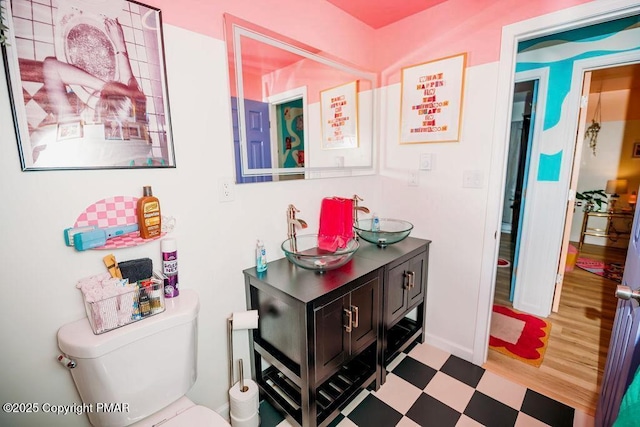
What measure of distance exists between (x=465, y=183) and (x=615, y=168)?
4.28 meters

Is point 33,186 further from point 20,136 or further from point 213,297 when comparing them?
point 213,297

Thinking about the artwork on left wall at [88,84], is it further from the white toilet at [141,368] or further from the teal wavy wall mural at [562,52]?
the teal wavy wall mural at [562,52]

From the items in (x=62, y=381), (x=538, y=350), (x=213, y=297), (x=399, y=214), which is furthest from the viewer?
(x=399, y=214)

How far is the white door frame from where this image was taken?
4.38ft

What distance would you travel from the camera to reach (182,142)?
1.20 metres

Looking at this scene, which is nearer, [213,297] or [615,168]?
[213,297]

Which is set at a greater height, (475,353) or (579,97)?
(579,97)

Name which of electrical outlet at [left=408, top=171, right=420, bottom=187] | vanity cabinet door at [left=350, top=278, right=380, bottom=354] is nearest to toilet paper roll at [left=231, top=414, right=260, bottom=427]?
vanity cabinet door at [left=350, top=278, right=380, bottom=354]

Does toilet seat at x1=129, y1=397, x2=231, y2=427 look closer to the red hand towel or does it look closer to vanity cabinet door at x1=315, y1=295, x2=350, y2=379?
vanity cabinet door at x1=315, y1=295, x2=350, y2=379

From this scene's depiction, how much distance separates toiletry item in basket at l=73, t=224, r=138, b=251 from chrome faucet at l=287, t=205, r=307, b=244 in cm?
77

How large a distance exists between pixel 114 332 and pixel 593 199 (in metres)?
6.02

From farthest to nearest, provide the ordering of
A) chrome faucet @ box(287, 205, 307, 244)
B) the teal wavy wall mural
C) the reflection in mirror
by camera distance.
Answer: the teal wavy wall mural, chrome faucet @ box(287, 205, 307, 244), the reflection in mirror

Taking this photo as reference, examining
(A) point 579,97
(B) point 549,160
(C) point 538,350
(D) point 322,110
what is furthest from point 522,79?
(C) point 538,350

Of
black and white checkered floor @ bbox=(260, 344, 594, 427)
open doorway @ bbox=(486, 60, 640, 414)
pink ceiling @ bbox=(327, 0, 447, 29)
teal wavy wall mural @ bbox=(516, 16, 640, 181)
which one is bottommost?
black and white checkered floor @ bbox=(260, 344, 594, 427)
